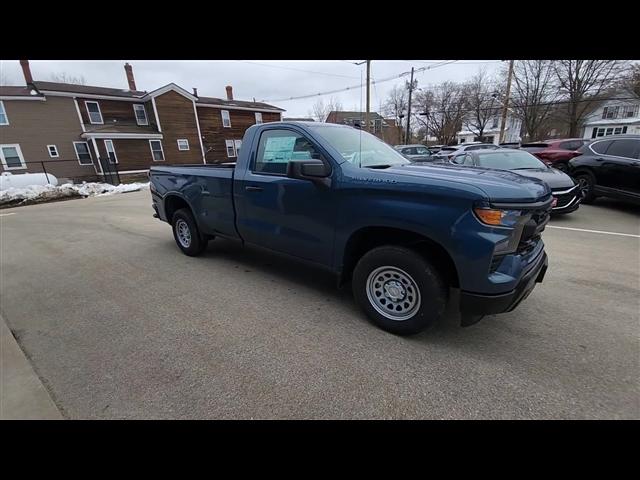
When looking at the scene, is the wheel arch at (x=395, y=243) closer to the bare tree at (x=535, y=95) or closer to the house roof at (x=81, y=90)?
the house roof at (x=81, y=90)

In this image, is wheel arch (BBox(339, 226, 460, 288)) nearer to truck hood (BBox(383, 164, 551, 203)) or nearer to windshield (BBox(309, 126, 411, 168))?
truck hood (BBox(383, 164, 551, 203))

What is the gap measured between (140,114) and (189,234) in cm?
2623

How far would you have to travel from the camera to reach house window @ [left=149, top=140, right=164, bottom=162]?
81.6ft

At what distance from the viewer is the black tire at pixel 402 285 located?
96.4 inches

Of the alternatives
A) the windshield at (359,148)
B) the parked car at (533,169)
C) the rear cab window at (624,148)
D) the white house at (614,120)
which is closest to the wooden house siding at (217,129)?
the parked car at (533,169)

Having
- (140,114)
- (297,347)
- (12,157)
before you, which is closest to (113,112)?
(140,114)

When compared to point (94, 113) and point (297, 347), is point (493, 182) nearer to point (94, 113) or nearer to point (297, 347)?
point (297, 347)

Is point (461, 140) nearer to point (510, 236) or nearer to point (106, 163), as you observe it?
point (106, 163)

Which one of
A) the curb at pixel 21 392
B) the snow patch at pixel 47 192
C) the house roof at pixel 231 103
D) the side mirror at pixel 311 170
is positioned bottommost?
the curb at pixel 21 392

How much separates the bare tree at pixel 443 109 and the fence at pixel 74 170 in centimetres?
3824

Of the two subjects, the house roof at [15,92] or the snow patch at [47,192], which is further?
the house roof at [15,92]

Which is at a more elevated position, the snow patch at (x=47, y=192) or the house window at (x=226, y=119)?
the house window at (x=226, y=119)

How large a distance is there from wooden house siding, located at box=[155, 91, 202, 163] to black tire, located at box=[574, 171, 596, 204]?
27223 millimetres
